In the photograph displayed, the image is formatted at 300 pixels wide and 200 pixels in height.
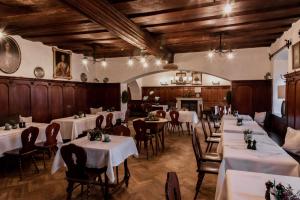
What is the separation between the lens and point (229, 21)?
4.62 m

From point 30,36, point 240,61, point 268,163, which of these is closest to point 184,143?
point 240,61

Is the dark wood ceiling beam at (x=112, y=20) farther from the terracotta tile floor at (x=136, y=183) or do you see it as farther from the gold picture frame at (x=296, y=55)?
the gold picture frame at (x=296, y=55)

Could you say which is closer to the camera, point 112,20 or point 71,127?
point 112,20

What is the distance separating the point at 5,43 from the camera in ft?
17.9

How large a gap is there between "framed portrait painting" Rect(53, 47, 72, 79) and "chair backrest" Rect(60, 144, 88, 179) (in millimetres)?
5058

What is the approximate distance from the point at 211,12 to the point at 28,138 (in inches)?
169

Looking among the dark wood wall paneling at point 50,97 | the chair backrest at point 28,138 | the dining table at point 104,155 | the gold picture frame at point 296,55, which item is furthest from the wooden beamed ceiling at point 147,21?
the chair backrest at point 28,138

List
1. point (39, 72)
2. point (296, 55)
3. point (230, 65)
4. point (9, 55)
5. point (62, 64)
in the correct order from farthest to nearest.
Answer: point (230, 65) → point (62, 64) → point (39, 72) → point (9, 55) → point (296, 55)

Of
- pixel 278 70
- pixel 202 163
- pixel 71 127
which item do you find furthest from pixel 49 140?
pixel 278 70

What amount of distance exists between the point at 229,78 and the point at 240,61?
2.35 feet

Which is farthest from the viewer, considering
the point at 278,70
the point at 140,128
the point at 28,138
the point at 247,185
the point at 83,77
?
the point at 83,77

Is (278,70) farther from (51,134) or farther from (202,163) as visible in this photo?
(51,134)

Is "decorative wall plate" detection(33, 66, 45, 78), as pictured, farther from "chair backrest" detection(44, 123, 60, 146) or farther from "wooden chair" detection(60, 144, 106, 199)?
"wooden chair" detection(60, 144, 106, 199)

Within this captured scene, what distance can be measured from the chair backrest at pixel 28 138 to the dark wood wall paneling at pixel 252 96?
6.68 meters
